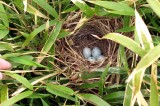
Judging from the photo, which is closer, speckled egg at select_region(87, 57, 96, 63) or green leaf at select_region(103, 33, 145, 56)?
green leaf at select_region(103, 33, 145, 56)

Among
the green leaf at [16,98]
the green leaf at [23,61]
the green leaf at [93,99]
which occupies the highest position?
the green leaf at [23,61]

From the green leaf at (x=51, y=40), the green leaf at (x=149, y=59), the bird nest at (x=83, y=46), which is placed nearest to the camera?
the green leaf at (x=149, y=59)

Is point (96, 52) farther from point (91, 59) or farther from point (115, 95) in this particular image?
point (115, 95)

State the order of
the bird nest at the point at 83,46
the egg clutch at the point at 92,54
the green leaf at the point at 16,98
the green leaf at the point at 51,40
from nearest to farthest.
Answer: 1. the green leaf at the point at 16,98
2. the green leaf at the point at 51,40
3. the bird nest at the point at 83,46
4. the egg clutch at the point at 92,54

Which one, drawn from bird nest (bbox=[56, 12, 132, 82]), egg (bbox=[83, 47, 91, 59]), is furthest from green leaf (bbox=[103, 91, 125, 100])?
egg (bbox=[83, 47, 91, 59])

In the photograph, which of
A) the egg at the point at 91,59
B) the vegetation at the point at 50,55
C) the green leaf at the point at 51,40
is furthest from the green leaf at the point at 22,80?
the egg at the point at 91,59

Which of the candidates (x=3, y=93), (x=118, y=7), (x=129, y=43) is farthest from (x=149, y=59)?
(x=3, y=93)

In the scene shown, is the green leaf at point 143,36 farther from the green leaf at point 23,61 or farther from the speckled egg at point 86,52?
the speckled egg at point 86,52

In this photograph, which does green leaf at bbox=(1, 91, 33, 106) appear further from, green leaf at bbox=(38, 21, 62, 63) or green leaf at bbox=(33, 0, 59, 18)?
green leaf at bbox=(33, 0, 59, 18)

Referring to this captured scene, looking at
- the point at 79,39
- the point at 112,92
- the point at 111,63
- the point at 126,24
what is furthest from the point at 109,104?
the point at 79,39
